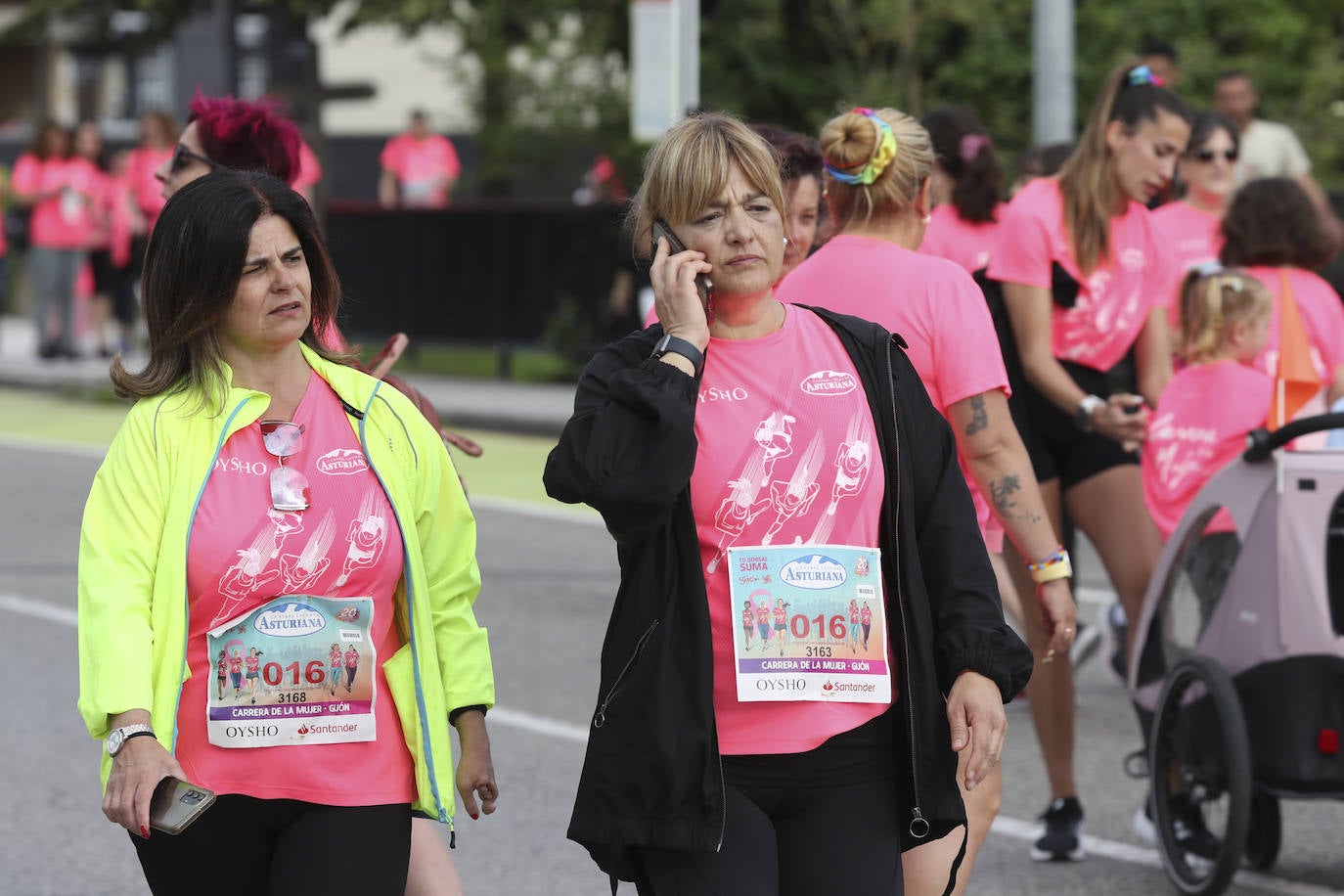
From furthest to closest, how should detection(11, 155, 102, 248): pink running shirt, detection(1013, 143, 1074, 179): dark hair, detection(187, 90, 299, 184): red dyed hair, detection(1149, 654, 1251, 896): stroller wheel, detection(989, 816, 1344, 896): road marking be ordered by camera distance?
detection(11, 155, 102, 248): pink running shirt
detection(1013, 143, 1074, 179): dark hair
detection(989, 816, 1344, 896): road marking
detection(1149, 654, 1251, 896): stroller wheel
detection(187, 90, 299, 184): red dyed hair

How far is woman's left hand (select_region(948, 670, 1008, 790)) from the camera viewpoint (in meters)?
3.45

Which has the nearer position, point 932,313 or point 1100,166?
point 932,313

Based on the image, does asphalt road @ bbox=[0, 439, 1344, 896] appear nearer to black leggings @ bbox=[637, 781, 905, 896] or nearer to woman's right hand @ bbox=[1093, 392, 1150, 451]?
woman's right hand @ bbox=[1093, 392, 1150, 451]

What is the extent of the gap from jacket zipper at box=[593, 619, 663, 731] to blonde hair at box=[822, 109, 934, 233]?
149 centimetres

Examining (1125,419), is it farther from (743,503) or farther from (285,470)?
(285,470)

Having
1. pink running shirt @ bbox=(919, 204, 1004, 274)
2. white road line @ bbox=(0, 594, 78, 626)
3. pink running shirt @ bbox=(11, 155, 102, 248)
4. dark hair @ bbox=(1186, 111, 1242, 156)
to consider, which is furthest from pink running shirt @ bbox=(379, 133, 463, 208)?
pink running shirt @ bbox=(919, 204, 1004, 274)

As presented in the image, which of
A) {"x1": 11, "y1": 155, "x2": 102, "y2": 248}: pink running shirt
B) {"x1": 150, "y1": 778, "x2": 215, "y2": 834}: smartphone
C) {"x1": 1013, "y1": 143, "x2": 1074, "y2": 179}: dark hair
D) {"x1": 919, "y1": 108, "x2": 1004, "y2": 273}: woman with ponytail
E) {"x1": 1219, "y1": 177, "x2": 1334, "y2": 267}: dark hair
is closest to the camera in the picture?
{"x1": 150, "y1": 778, "x2": 215, "y2": 834}: smartphone

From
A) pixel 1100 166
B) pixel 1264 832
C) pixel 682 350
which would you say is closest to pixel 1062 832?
pixel 1264 832

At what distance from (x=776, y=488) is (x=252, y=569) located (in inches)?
32.3

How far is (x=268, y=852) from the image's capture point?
3.44m

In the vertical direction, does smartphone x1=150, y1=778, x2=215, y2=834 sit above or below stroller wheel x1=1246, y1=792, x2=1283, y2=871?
above

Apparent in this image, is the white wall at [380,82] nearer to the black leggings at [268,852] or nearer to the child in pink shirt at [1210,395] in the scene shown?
the child in pink shirt at [1210,395]

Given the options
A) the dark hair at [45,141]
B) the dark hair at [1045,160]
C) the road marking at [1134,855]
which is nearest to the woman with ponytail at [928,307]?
the road marking at [1134,855]

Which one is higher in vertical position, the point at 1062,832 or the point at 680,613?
the point at 680,613
